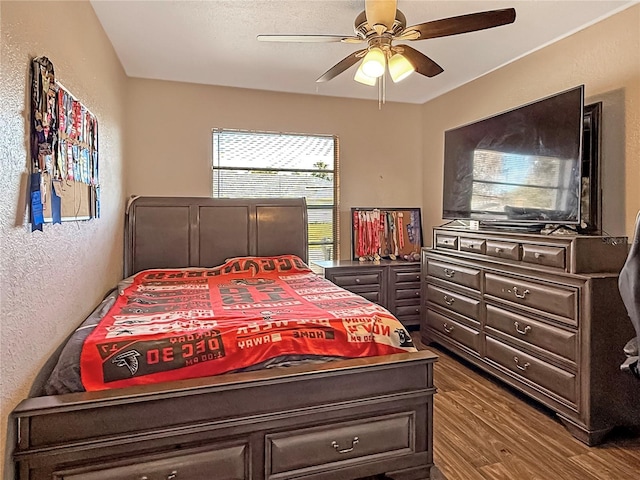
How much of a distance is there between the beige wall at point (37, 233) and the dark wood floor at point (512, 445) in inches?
77.1

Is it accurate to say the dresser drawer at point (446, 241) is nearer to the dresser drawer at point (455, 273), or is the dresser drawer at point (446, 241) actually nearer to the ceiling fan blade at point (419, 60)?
the dresser drawer at point (455, 273)

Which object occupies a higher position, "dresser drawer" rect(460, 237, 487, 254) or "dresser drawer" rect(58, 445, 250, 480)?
"dresser drawer" rect(460, 237, 487, 254)

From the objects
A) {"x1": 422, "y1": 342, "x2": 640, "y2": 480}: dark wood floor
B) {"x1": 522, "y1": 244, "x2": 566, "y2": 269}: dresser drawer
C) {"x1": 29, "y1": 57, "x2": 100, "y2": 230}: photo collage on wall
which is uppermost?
{"x1": 29, "y1": 57, "x2": 100, "y2": 230}: photo collage on wall

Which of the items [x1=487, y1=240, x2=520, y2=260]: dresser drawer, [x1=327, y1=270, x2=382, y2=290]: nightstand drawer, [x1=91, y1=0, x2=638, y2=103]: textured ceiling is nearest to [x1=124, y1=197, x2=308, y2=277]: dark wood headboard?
[x1=327, y1=270, x2=382, y2=290]: nightstand drawer

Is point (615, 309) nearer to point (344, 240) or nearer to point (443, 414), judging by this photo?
point (443, 414)

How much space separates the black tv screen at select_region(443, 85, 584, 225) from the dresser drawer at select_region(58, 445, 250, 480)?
2395 millimetres

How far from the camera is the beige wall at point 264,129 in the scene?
13.7ft

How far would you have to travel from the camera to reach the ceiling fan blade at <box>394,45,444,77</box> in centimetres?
251

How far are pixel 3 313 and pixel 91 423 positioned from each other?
0.54 metres

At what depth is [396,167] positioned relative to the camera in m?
5.04

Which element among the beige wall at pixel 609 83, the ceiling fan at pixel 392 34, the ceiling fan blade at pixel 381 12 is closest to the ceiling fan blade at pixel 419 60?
the ceiling fan at pixel 392 34

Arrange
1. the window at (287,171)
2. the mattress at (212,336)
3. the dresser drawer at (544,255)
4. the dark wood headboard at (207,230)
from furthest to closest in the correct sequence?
the window at (287,171), the dark wood headboard at (207,230), the dresser drawer at (544,255), the mattress at (212,336)

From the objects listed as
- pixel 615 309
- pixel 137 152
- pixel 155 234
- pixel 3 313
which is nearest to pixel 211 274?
pixel 155 234

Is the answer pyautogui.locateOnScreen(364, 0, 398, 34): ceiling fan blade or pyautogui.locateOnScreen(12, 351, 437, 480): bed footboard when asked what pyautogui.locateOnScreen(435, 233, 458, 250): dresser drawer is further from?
pyautogui.locateOnScreen(364, 0, 398, 34): ceiling fan blade
